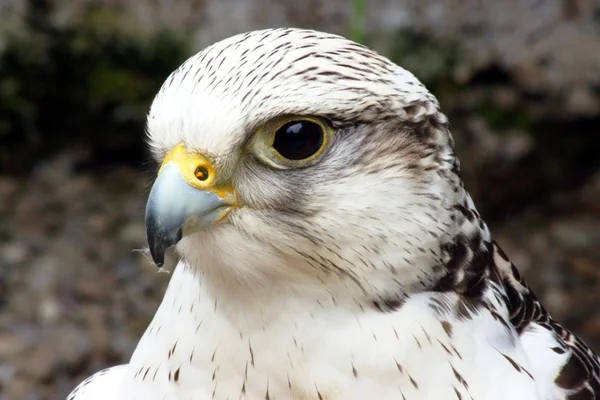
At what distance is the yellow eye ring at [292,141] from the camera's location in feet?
6.55

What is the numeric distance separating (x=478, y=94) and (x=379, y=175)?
3.78 m

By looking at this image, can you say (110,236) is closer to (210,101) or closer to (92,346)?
(92,346)

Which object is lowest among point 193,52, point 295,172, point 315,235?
point 193,52

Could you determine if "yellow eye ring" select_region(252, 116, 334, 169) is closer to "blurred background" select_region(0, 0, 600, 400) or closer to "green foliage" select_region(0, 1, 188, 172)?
"blurred background" select_region(0, 0, 600, 400)

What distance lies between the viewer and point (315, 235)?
2.03 metres

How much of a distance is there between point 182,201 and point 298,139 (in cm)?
29

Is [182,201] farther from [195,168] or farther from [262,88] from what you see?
[262,88]

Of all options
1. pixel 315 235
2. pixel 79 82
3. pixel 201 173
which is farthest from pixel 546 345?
pixel 79 82

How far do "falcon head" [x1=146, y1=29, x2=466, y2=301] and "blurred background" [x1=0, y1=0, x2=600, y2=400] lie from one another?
3260 millimetres

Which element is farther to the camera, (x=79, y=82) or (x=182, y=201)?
(x=79, y=82)

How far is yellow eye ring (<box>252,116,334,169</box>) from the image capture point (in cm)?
200

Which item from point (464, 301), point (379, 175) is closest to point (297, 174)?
point (379, 175)

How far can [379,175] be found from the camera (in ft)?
6.74

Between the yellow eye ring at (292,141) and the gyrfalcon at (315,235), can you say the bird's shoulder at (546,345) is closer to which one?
the gyrfalcon at (315,235)
